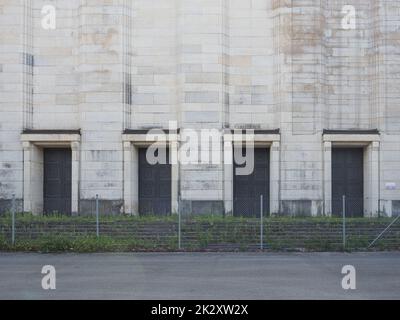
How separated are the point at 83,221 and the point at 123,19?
1101cm

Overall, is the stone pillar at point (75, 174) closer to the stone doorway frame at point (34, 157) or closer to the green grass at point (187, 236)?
the stone doorway frame at point (34, 157)

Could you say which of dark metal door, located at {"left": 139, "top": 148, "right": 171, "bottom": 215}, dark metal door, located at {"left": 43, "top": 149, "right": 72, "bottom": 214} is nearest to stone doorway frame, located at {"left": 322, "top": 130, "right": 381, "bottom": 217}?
dark metal door, located at {"left": 139, "top": 148, "right": 171, "bottom": 215}

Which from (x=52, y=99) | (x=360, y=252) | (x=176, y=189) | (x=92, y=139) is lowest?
(x=360, y=252)

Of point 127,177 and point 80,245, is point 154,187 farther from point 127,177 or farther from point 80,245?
point 80,245

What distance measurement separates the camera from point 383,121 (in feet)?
109

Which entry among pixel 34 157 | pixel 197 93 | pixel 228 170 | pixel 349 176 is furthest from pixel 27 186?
pixel 349 176

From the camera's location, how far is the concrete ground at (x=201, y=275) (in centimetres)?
1386

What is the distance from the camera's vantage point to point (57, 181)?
113 ft

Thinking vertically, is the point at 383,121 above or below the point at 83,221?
above

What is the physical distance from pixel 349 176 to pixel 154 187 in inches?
410

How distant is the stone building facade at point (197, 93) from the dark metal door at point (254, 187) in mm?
522
